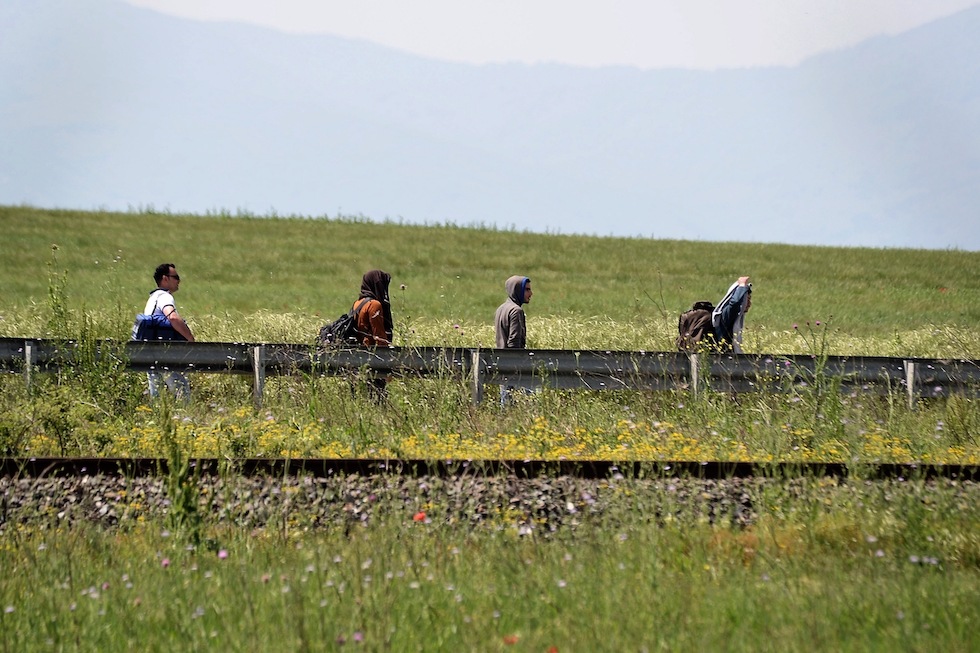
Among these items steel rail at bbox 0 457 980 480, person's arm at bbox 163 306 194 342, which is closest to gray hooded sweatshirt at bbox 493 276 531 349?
steel rail at bbox 0 457 980 480

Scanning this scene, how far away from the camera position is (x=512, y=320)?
898cm

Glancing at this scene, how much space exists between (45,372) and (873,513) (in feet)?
26.1

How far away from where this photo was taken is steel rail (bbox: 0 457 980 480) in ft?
18.6

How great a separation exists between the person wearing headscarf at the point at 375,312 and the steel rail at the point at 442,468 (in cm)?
276

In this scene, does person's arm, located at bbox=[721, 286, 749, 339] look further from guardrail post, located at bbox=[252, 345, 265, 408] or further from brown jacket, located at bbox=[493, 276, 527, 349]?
guardrail post, located at bbox=[252, 345, 265, 408]

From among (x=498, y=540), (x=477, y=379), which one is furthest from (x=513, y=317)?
(x=498, y=540)

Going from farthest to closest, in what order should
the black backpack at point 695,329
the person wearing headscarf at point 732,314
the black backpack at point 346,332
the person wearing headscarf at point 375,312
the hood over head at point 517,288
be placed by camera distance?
the black backpack at point 695,329
the person wearing headscarf at point 732,314
the hood over head at point 517,288
the black backpack at point 346,332
the person wearing headscarf at point 375,312

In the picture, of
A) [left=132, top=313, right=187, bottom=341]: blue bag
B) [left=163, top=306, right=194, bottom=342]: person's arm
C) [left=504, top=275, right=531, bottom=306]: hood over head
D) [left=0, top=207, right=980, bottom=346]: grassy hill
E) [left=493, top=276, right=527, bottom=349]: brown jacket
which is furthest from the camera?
[left=0, top=207, right=980, bottom=346]: grassy hill

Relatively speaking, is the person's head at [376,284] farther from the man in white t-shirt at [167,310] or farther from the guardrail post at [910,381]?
the guardrail post at [910,381]

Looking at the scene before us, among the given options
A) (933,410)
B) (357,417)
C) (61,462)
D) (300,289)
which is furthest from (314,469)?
(300,289)

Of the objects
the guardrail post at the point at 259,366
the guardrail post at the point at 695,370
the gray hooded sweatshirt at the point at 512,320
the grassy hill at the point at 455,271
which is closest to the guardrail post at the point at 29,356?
the guardrail post at the point at 259,366

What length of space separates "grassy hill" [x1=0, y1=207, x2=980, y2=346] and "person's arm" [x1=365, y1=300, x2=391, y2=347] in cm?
576

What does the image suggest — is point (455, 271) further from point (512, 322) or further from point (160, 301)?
point (160, 301)

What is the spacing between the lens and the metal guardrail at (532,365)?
8.13 m
